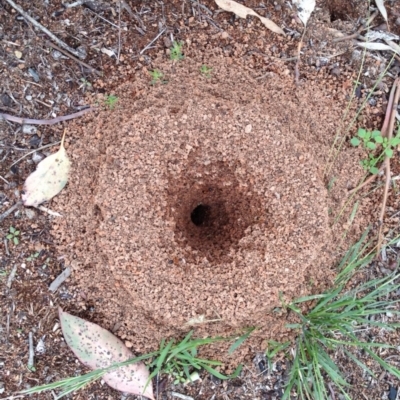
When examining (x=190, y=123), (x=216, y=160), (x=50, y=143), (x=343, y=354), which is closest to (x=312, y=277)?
(x=343, y=354)

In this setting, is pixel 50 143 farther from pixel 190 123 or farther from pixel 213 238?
pixel 213 238

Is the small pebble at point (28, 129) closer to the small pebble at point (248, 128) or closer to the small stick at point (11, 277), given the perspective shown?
the small stick at point (11, 277)

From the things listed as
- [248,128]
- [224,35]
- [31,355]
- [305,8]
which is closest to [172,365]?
[31,355]

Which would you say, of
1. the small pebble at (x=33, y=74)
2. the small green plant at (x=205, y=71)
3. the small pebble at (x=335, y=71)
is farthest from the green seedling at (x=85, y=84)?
the small pebble at (x=335, y=71)

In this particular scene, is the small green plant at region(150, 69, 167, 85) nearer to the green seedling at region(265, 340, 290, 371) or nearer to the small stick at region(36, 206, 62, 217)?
the small stick at region(36, 206, 62, 217)

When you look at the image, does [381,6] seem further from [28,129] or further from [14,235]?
[14,235]

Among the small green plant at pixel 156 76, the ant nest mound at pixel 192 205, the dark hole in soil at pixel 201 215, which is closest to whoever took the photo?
the ant nest mound at pixel 192 205

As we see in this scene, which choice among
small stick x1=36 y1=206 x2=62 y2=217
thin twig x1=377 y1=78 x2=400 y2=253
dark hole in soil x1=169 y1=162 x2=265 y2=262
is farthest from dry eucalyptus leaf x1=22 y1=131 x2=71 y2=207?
thin twig x1=377 y1=78 x2=400 y2=253
